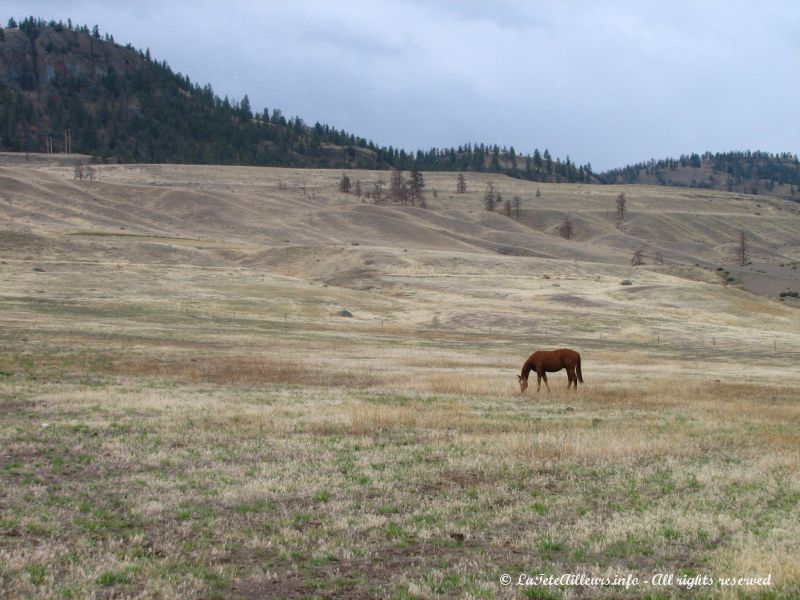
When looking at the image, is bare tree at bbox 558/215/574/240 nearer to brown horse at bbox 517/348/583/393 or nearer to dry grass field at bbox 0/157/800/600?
dry grass field at bbox 0/157/800/600

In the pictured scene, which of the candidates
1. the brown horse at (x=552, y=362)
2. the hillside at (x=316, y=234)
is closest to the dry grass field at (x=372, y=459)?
the brown horse at (x=552, y=362)

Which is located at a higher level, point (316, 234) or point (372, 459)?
point (372, 459)

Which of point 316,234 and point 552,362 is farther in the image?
point 316,234

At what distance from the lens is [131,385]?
24.9m

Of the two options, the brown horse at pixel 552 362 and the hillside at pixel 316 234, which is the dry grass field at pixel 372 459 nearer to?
the brown horse at pixel 552 362

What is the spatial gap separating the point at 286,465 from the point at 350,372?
16.8 m

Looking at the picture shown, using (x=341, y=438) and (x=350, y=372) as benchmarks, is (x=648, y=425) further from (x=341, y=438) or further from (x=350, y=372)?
(x=350, y=372)

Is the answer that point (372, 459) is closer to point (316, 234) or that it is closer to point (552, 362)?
point (552, 362)

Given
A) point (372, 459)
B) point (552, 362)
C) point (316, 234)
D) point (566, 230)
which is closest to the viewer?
point (372, 459)

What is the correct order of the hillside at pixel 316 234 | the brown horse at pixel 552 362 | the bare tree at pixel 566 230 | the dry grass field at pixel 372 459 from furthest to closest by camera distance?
the bare tree at pixel 566 230, the hillside at pixel 316 234, the brown horse at pixel 552 362, the dry grass field at pixel 372 459

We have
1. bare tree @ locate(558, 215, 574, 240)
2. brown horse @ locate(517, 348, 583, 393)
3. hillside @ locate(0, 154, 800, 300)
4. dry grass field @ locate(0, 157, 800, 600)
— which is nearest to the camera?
dry grass field @ locate(0, 157, 800, 600)

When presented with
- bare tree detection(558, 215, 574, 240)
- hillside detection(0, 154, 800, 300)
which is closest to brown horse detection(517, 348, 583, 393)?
hillside detection(0, 154, 800, 300)

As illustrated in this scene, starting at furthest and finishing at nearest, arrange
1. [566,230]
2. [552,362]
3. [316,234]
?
[566,230] → [316,234] → [552,362]

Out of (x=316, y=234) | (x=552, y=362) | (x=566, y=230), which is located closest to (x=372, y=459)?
(x=552, y=362)
